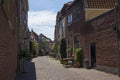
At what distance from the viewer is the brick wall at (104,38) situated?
20750mm

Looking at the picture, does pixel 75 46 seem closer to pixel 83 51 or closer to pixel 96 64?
pixel 83 51

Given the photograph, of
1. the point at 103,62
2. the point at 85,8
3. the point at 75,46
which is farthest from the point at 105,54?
the point at 75,46

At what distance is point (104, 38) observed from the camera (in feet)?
74.1

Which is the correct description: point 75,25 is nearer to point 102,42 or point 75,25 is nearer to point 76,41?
point 76,41

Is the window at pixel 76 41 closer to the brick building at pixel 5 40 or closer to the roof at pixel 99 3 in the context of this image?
the roof at pixel 99 3

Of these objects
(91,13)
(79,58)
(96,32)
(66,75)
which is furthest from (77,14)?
(66,75)

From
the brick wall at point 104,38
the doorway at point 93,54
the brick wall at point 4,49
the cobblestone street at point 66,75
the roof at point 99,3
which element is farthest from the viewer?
the roof at point 99,3

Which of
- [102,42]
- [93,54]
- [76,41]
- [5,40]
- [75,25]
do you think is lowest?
[93,54]

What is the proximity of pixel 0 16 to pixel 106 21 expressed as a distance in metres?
16.0

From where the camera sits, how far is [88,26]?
27.7 metres

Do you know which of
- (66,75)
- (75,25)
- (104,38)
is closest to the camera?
(66,75)

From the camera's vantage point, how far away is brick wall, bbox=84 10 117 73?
2075 centimetres

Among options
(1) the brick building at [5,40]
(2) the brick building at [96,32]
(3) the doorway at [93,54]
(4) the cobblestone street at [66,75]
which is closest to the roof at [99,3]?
(2) the brick building at [96,32]

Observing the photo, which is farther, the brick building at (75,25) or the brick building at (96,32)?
the brick building at (75,25)
